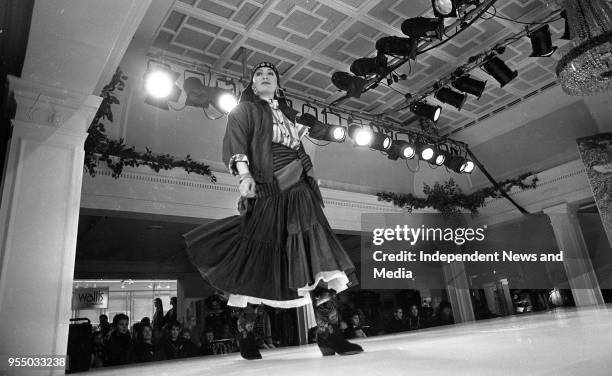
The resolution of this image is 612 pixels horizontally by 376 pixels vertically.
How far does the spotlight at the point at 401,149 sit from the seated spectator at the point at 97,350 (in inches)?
189

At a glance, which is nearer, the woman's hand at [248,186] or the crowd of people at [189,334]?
the woman's hand at [248,186]

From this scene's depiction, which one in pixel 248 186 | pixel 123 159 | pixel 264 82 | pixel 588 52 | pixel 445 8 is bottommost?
pixel 248 186

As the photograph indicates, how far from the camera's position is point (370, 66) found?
4.98 m

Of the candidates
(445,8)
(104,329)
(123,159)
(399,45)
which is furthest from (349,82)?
(104,329)

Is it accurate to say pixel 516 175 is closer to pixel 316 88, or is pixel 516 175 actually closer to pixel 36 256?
pixel 316 88

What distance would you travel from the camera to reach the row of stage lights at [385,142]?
5785 millimetres

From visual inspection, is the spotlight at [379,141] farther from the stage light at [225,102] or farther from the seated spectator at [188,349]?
the seated spectator at [188,349]

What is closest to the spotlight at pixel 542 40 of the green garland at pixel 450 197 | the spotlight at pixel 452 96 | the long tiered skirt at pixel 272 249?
the spotlight at pixel 452 96

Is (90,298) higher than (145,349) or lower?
higher

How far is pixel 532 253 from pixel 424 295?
7.86ft

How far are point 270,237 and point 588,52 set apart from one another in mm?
2918

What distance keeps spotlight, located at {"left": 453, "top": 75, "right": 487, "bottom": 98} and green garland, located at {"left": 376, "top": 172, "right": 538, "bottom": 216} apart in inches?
101

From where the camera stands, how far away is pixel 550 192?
7660 millimetres

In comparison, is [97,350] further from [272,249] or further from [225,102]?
[272,249]
